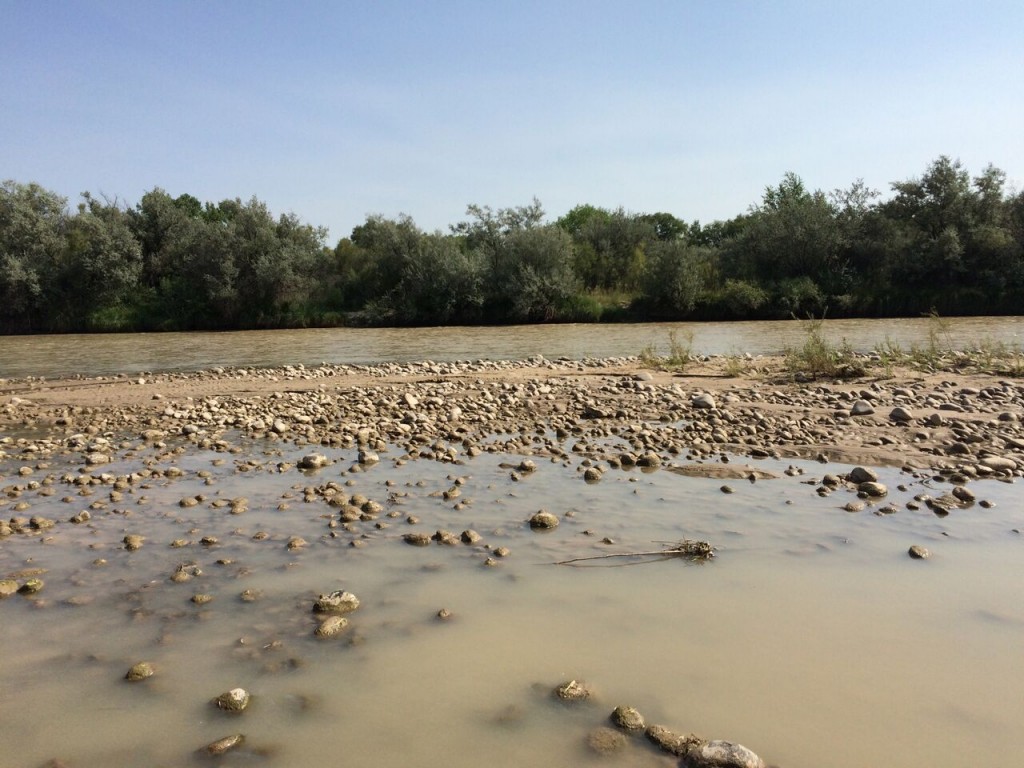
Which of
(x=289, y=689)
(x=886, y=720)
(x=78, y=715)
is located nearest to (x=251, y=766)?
(x=289, y=689)

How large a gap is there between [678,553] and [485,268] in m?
41.8

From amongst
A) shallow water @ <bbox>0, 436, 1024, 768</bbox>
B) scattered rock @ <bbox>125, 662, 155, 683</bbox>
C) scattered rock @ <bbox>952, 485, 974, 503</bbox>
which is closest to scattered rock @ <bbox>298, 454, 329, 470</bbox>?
shallow water @ <bbox>0, 436, 1024, 768</bbox>

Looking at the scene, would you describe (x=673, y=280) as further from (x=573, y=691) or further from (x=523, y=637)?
(x=573, y=691)

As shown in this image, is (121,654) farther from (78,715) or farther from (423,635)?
(423,635)

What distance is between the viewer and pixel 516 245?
45.9m

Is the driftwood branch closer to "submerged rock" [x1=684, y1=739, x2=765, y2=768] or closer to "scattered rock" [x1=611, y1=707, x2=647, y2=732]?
"scattered rock" [x1=611, y1=707, x2=647, y2=732]

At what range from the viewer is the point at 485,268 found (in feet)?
150

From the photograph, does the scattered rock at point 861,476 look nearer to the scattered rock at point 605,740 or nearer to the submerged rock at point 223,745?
the scattered rock at point 605,740

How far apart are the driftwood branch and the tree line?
38.3 metres

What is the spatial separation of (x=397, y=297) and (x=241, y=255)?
33.4 ft

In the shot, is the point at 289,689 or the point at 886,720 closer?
the point at 886,720

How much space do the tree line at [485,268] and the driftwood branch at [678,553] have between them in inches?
1508

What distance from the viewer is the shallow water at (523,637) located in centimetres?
291

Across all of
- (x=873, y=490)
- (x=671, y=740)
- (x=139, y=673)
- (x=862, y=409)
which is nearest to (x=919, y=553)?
(x=873, y=490)
